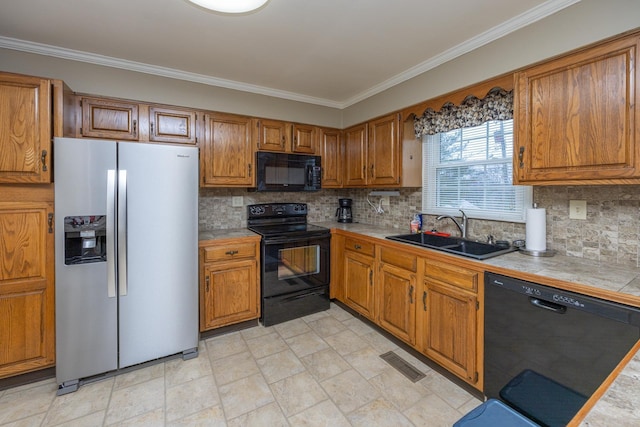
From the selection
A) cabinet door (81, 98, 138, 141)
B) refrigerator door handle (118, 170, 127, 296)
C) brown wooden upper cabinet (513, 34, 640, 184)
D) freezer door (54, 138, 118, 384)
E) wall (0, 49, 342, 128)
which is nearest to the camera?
brown wooden upper cabinet (513, 34, 640, 184)

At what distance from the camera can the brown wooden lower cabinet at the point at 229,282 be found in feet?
8.36

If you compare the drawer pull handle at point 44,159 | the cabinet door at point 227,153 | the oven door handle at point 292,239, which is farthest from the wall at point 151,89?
the oven door handle at point 292,239

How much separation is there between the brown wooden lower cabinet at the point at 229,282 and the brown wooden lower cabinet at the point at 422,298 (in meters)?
0.98

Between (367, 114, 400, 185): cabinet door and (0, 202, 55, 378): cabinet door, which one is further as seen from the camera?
(367, 114, 400, 185): cabinet door

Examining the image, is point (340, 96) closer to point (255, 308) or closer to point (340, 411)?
point (255, 308)

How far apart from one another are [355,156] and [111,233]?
8.04ft

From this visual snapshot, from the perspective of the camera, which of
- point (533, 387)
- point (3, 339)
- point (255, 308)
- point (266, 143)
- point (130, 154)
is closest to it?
point (533, 387)

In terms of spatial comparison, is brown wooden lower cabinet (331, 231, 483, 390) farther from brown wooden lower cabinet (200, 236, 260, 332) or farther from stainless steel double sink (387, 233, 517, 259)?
brown wooden lower cabinet (200, 236, 260, 332)

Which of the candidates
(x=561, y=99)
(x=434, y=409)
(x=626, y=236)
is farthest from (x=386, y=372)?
(x=561, y=99)

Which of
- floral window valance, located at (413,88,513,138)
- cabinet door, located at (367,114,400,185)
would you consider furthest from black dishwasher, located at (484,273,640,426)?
cabinet door, located at (367,114,400,185)

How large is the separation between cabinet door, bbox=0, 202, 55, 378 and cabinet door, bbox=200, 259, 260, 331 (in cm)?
101

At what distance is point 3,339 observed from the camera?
74.4 inches

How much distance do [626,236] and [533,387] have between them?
1.01 meters

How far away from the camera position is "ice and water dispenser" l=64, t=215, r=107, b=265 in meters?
1.90
